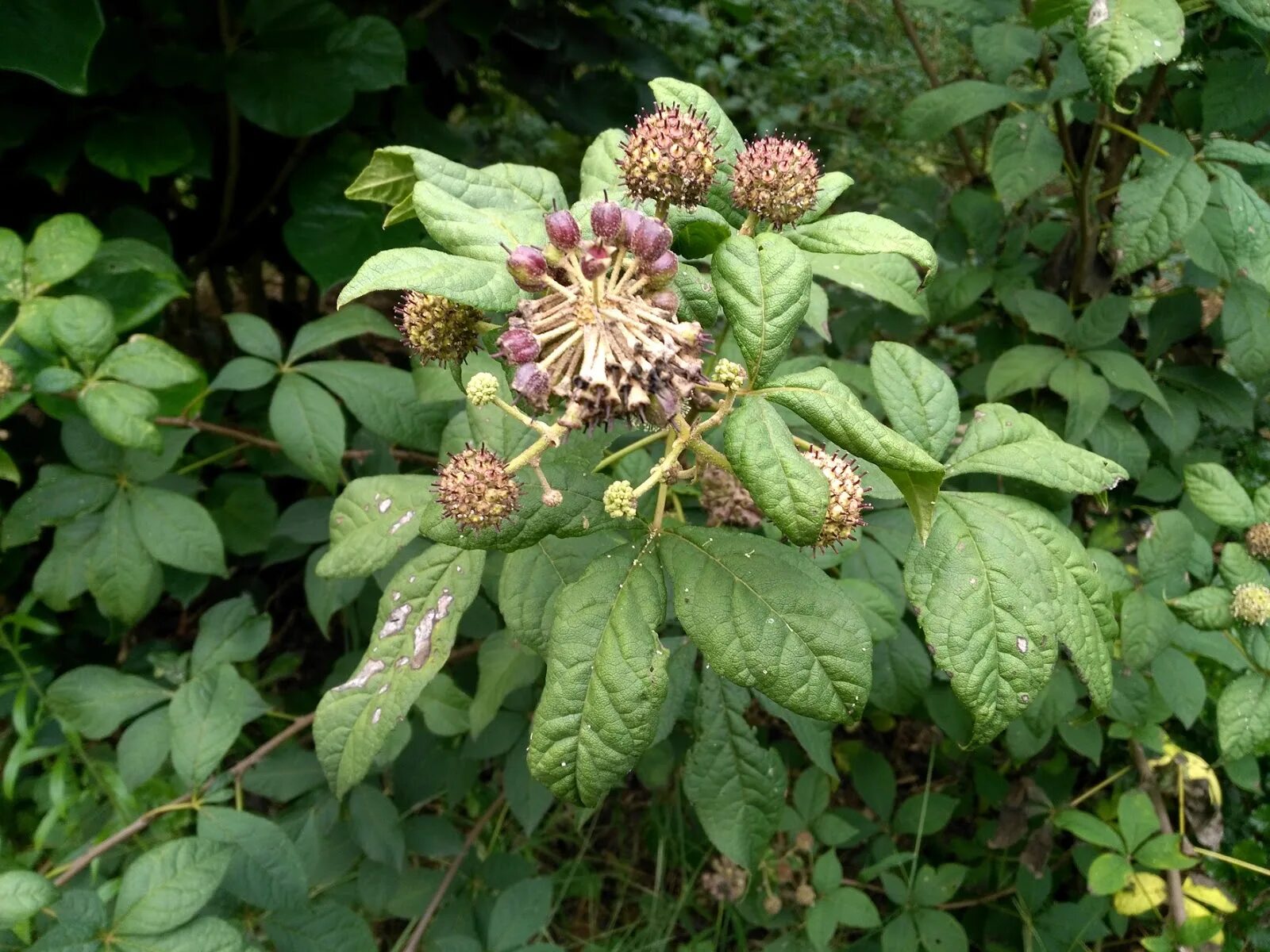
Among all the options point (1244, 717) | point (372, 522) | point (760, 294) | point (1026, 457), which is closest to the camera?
point (760, 294)

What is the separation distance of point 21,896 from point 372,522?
847mm

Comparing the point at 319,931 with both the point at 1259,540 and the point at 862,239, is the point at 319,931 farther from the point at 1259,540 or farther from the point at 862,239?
the point at 1259,540

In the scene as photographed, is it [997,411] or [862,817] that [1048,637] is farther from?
[862,817]

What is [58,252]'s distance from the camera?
2.01 meters

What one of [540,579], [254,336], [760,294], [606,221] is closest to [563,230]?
[606,221]

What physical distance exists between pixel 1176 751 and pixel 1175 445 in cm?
80

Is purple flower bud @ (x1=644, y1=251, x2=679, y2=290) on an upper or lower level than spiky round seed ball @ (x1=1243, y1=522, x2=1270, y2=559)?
upper

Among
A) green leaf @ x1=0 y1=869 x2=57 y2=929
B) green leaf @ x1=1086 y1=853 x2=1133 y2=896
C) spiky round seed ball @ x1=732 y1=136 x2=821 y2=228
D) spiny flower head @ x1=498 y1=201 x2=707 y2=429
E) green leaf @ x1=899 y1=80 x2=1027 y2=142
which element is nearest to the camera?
Answer: spiny flower head @ x1=498 y1=201 x2=707 y2=429

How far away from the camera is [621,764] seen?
1.10 meters

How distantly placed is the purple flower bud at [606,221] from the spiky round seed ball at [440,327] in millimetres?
240

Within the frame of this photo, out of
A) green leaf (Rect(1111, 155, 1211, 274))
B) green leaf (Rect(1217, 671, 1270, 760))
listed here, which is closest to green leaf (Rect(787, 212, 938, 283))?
green leaf (Rect(1111, 155, 1211, 274))

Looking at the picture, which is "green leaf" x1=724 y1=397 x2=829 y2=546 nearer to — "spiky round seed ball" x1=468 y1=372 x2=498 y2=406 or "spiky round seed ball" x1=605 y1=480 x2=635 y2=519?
"spiky round seed ball" x1=605 y1=480 x2=635 y2=519

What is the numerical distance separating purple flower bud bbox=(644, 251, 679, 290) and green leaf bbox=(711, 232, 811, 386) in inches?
3.0

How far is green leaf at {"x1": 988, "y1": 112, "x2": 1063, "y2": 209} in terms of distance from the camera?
2.10 m
